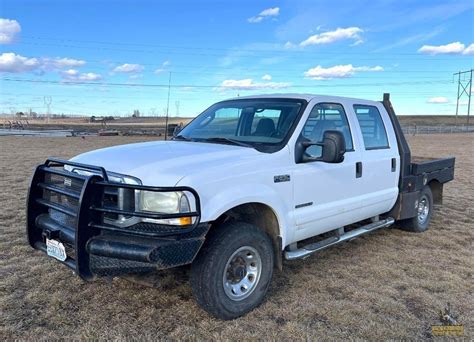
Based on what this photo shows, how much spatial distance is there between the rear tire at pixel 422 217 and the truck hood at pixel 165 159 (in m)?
3.55

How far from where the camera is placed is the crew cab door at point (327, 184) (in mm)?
4160

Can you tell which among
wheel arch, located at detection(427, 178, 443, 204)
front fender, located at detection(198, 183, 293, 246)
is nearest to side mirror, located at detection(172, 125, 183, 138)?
front fender, located at detection(198, 183, 293, 246)

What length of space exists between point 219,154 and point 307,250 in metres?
1.37

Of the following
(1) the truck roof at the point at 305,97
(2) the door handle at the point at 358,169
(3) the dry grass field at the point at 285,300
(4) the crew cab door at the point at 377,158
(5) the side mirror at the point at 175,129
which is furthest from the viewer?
(5) the side mirror at the point at 175,129

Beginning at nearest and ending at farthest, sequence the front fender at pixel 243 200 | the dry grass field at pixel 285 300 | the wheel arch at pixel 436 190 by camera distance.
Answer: the front fender at pixel 243 200 → the dry grass field at pixel 285 300 → the wheel arch at pixel 436 190

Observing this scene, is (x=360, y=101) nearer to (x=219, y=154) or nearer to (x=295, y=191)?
(x=295, y=191)

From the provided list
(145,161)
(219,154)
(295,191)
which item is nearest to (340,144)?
(295,191)

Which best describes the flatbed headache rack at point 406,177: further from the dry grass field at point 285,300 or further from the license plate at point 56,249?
the license plate at point 56,249

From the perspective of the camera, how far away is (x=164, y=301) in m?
3.92

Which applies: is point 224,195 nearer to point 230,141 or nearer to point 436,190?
point 230,141

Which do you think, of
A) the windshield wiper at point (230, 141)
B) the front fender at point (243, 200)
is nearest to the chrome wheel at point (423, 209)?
the front fender at point (243, 200)

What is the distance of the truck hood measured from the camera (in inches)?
129

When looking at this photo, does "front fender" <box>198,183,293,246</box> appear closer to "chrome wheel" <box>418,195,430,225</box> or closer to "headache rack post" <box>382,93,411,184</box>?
"headache rack post" <box>382,93,411,184</box>

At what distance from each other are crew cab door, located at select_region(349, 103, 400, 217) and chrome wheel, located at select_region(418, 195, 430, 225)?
1.06 m
